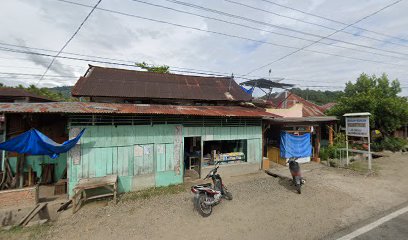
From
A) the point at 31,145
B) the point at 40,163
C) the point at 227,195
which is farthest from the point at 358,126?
the point at 40,163

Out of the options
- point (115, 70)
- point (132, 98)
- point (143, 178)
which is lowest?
point (143, 178)

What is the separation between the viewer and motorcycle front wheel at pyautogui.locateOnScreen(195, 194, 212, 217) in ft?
20.3

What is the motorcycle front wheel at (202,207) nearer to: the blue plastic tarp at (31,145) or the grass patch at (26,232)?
the grass patch at (26,232)

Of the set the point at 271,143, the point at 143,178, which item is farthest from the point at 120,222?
the point at 271,143

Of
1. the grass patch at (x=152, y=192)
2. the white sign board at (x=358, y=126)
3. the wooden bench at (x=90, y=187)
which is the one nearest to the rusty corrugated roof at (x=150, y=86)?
the wooden bench at (x=90, y=187)

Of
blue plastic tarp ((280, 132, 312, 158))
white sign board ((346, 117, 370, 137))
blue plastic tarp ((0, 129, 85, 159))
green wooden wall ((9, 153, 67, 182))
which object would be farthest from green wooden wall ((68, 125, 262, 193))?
white sign board ((346, 117, 370, 137))

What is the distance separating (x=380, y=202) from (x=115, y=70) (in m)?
15.3

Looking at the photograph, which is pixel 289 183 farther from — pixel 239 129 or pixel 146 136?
pixel 146 136

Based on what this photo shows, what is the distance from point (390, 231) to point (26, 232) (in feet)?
30.4

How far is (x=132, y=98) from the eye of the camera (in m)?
12.0

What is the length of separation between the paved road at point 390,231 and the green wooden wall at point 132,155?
259 inches

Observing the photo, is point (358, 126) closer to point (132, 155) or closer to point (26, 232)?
point (132, 155)

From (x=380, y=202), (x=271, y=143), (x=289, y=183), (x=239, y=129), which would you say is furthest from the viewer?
(x=271, y=143)

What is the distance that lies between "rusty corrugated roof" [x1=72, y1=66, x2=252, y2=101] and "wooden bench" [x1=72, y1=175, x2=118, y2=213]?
5.34m
